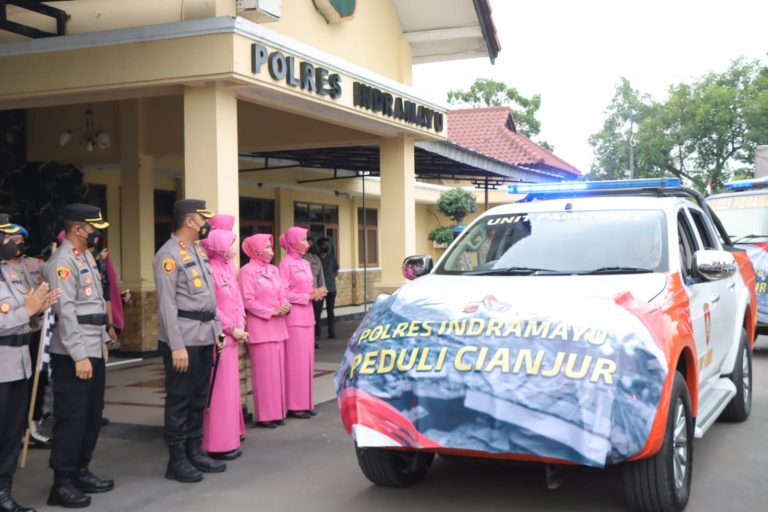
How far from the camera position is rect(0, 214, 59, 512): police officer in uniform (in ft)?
16.4

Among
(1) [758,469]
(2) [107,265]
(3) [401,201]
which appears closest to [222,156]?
(2) [107,265]

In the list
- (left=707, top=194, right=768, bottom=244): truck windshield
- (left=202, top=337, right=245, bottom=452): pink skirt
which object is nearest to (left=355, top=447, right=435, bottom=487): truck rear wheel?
(left=202, top=337, right=245, bottom=452): pink skirt

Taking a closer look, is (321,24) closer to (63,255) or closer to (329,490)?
(63,255)

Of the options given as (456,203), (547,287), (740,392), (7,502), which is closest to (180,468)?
(7,502)

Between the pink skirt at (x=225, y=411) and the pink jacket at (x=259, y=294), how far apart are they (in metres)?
0.76

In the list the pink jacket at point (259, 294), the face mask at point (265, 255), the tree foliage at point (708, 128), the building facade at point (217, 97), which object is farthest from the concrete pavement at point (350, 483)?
the tree foliage at point (708, 128)

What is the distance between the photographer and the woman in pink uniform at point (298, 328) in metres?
8.02

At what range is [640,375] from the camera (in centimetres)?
436

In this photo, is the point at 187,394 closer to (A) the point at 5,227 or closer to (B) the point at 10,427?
(B) the point at 10,427

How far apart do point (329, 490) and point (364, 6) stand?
7148mm

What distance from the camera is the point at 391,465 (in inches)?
208

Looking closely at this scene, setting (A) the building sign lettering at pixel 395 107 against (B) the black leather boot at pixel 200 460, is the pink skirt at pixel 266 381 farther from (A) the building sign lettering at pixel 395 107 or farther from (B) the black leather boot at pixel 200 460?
(A) the building sign lettering at pixel 395 107

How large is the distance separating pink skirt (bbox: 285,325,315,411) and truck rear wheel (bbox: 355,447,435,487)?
265 centimetres

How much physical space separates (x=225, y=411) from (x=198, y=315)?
981mm
